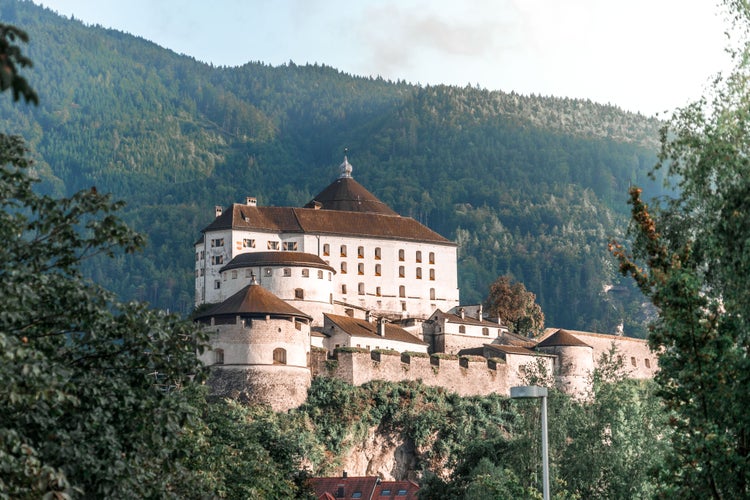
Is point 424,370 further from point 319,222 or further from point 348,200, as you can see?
point 348,200

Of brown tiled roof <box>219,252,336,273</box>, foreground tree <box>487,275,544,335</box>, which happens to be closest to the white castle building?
brown tiled roof <box>219,252,336,273</box>

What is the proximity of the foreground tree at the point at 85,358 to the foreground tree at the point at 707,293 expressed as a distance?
8.87m

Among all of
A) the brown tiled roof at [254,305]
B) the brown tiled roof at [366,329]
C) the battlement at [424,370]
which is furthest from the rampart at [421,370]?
the brown tiled roof at [254,305]

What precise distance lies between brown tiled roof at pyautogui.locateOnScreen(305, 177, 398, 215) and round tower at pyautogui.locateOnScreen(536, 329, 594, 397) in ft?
75.1

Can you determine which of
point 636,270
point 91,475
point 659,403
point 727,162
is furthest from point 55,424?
point 659,403

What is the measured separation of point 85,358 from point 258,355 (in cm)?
6012

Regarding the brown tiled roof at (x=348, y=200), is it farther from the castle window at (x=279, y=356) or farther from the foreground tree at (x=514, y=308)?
the castle window at (x=279, y=356)

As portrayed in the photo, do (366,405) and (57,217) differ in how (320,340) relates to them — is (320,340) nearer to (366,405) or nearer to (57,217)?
(366,405)

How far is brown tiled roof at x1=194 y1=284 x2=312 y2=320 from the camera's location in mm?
84438

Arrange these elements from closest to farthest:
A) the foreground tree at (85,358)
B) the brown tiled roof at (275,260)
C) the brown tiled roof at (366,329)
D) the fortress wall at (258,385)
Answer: the foreground tree at (85,358) < the fortress wall at (258,385) < the brown tiled roof at (366,329) < the brown tiled roof at (275,260)

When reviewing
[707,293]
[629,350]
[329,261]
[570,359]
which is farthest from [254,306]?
[707,293]

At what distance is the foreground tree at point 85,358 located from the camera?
21.8m

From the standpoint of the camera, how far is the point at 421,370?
3620 inches

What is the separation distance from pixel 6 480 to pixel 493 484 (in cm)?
2861
